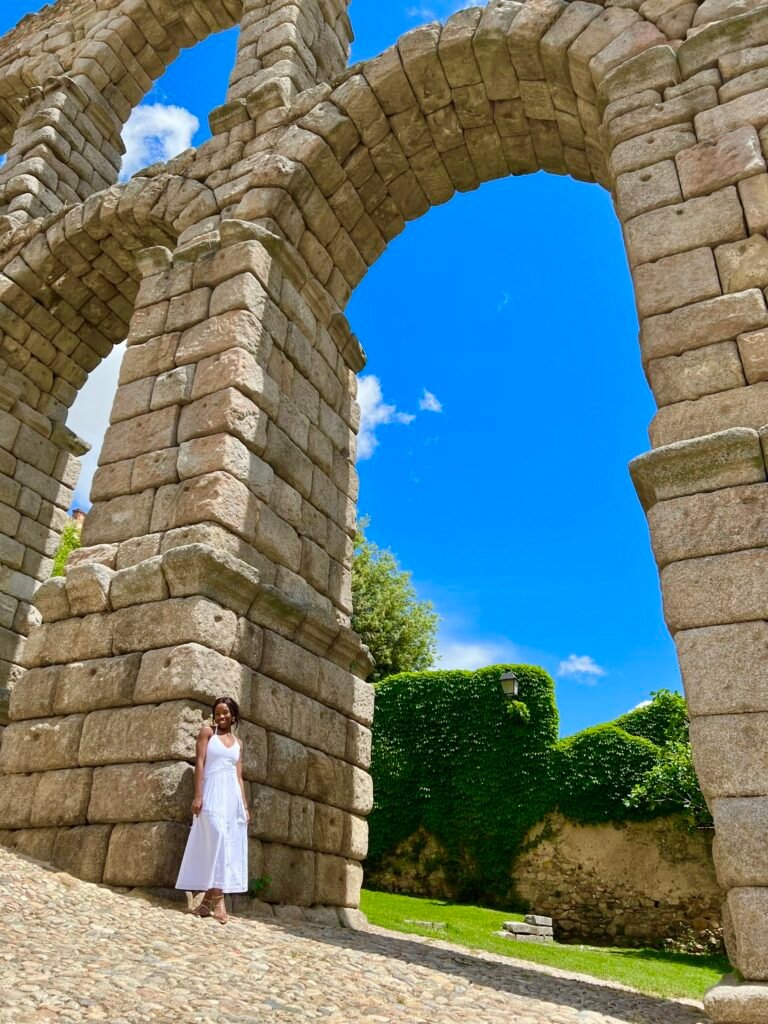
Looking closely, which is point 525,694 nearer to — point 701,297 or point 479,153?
point 479,153

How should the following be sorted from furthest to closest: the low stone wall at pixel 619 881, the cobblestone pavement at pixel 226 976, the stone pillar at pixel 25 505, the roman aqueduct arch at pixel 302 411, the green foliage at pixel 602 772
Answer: the green foliage at pixel 602 772 < the low stone wall at pixel 619 881 < the stone pillar at pixel 25 505 < the roman aqueduct arch at pixel 302 411 < the cobblestone pavement at pixel 226 976

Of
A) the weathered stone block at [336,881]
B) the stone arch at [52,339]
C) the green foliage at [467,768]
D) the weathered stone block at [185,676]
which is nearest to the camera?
the weathered stone block at [185,676]

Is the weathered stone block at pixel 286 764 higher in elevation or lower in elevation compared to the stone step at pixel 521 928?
higher

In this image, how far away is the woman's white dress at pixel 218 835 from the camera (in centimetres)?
414

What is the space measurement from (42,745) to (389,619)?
19.2 metres

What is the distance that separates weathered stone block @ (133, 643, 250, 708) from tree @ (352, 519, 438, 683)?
1830cm

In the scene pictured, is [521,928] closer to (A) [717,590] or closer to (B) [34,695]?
(B) [34,695]

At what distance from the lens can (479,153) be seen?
7.59m

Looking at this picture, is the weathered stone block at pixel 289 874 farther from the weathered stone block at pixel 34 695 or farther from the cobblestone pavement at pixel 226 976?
the weathered stone block at pixel 34 695

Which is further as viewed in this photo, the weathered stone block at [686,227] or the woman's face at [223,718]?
the weathered stone block at [686,227]

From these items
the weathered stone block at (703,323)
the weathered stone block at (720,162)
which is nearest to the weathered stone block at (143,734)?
the weathered stone block at (703,323)

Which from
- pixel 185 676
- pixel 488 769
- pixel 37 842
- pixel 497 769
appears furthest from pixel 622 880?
pixel 185 676

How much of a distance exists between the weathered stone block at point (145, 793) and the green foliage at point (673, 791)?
1028 centimetres

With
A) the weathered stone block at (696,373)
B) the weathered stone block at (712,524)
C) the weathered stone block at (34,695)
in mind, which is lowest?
the weathered stone block at (34,695)
